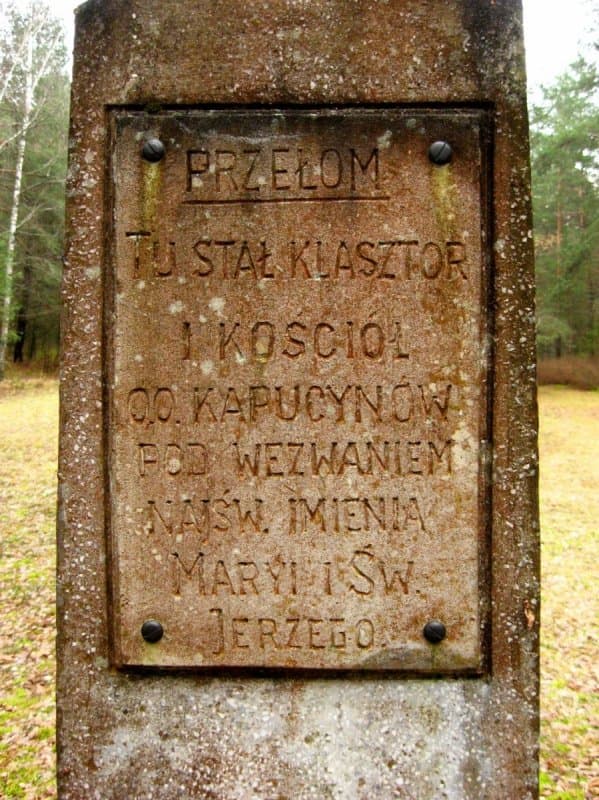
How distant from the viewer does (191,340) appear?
6.48 ft

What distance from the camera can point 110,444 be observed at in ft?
6.57

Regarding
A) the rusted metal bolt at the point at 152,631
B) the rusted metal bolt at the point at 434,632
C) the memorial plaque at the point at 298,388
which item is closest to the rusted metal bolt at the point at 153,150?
the memorial plaque at the point at 298,388

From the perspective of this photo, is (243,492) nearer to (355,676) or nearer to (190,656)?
(190,656)

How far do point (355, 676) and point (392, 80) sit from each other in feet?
6.04

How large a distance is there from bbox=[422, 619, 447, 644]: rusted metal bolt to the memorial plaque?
21 millimetres

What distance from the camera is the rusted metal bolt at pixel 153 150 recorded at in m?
1.96

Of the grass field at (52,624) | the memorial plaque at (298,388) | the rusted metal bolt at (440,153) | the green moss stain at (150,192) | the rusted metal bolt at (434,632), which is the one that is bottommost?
the grass field at (52,624)

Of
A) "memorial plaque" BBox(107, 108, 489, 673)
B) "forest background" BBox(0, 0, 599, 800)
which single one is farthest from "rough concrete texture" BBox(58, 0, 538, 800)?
"forest background" BBox(0, 0, 599, 800)

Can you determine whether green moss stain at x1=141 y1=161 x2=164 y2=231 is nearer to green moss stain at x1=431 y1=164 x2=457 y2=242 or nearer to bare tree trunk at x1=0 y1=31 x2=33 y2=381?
green moss stain at x1=431 y1=164 x2=457 y2=242

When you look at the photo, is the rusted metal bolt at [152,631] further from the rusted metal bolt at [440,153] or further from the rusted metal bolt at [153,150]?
the rusted metal bolt at [440,153]

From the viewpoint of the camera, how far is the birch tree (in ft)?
49.3

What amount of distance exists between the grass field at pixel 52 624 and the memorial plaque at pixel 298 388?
6.53 ft

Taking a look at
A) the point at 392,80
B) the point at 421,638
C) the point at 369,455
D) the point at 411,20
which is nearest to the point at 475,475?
the point at 369,455

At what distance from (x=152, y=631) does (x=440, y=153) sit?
1716 mm
